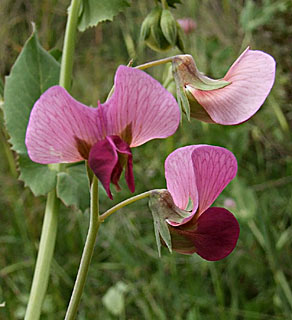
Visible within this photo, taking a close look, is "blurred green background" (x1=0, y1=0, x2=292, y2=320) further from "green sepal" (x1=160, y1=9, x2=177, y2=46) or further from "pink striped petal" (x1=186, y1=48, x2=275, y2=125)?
"pink striped petal" (x1=186, y1=48, x2=275, y2=125)

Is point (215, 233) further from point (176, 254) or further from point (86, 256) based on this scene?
point (176, 254)

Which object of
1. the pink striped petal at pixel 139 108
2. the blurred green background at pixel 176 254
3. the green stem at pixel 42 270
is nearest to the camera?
the pink striped petal at pixel 139 108

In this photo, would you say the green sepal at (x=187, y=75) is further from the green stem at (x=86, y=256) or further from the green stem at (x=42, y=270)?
the green stem at (x=42, y=270)

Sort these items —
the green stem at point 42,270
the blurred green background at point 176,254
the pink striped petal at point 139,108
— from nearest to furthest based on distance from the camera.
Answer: the pink striped petal at point 139,108
the green stem at point 42,270
the blurred green background at point 176,254

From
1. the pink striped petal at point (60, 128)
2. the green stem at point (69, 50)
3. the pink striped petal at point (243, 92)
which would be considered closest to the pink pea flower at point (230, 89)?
the pink striped petal at point (243, 92)

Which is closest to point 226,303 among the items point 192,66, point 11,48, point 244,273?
point 244,273

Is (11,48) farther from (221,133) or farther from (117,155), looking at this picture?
(117,155)
